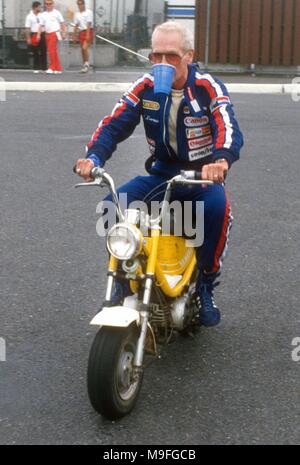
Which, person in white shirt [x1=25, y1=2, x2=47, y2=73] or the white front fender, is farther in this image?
person in white shirt [x1=25, y1=2, x2=47, y2=73]

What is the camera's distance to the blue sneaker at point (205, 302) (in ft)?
15.1

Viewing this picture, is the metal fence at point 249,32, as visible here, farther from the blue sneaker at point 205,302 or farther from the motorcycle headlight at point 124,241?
the motorcycle headlight at point 124,241

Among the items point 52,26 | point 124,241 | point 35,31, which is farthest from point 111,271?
point 35,31

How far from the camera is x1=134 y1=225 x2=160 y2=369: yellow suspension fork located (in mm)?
3824

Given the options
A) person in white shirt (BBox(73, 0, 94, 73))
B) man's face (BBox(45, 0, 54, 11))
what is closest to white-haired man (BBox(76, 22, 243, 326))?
person in white shirt (BBox(73, 0, 94, 73))

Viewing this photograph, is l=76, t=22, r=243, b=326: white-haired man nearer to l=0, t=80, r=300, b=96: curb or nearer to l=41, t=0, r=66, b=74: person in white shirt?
l=0, t=80, r=300, b=96: curb

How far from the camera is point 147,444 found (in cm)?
364

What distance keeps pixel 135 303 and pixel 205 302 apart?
659mm

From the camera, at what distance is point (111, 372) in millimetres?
3676

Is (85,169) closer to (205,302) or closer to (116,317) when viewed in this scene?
(116,317)

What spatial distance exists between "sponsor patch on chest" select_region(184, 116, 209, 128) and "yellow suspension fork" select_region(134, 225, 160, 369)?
2.13 ft

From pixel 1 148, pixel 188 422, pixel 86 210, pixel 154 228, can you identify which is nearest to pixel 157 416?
pixel 188 422

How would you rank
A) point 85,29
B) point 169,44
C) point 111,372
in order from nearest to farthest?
point 111,372
point 169,44
point 85,29
